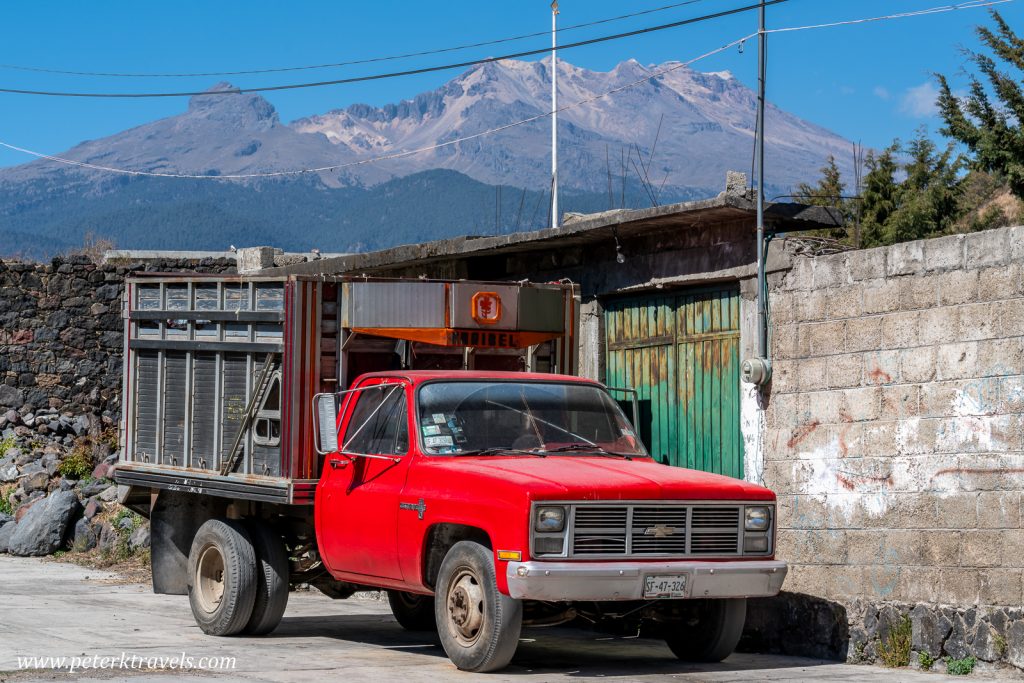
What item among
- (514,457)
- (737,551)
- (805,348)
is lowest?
→ (737,551)

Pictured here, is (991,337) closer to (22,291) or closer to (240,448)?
(240,448)

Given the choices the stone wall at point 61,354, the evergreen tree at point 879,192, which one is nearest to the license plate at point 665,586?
the stone wall at point 61,354

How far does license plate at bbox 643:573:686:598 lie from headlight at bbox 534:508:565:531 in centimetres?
65

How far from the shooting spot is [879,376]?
10.9 m

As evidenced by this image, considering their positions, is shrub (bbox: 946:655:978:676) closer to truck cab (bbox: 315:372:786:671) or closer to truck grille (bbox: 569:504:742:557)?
truck cab (bbox: 315:372:786:671)

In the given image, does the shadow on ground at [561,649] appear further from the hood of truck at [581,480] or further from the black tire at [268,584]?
the hood of truck at [581,480]

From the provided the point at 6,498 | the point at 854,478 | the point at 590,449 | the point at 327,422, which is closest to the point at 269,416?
the point at 327,422

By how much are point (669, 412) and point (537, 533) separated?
4.96m

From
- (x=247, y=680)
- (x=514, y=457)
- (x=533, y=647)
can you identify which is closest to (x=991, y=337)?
(x=514, y=457)

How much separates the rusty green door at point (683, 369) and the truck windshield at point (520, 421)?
236 centimetres

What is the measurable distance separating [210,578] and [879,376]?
5523mm

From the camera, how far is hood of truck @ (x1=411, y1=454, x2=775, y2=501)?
886 cm

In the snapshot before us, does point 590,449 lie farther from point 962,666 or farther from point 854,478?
point 962,666

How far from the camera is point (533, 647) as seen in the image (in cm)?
1114
